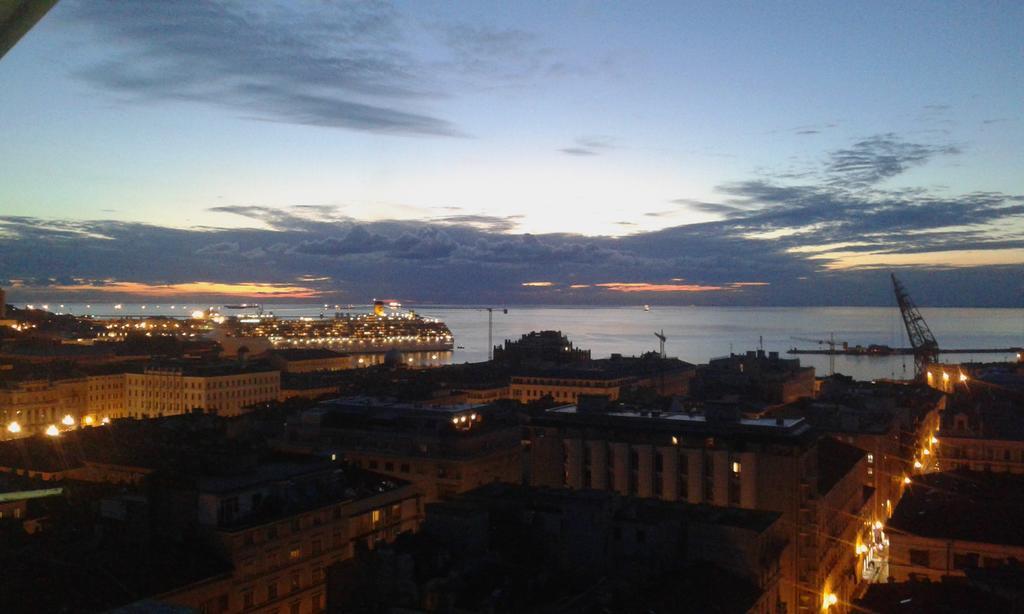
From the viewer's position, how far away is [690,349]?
104875 mm

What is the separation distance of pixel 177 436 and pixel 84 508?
7.44 metres

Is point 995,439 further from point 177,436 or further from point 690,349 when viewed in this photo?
point 690,349

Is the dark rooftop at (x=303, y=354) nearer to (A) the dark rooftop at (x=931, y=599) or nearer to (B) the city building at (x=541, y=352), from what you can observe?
(B) the city building at (x=541, y=352)

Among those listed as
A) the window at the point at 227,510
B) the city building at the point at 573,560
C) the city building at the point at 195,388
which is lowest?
the city building at the point at 195,388

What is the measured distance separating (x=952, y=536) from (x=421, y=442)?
11842mm

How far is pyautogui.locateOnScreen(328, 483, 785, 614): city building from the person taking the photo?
373 inches

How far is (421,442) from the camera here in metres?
20.9

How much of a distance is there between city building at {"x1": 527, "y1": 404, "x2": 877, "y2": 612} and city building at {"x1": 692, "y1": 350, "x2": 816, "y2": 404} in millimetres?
17149

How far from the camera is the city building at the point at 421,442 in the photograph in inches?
806

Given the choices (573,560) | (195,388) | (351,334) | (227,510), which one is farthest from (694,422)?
(351,334)

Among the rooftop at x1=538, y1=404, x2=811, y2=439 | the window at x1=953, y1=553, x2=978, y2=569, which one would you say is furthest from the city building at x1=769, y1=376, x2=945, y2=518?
the window at x1=953, y1=553, x2=978, y2=569

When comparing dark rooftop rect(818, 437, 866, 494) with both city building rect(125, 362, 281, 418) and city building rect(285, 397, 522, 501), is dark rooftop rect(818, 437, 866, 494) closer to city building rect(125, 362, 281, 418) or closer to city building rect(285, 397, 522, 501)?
city building rect(285, 397, 522, 501)

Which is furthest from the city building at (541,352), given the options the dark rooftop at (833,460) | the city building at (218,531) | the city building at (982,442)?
the city building at (218,531)

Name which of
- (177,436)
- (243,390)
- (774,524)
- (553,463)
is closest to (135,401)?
(243,390)
